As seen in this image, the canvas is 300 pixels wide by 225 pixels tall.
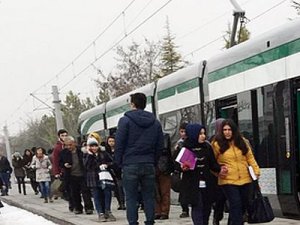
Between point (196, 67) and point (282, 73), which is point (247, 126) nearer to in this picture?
point (282, 73)

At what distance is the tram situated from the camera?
31.1 feet

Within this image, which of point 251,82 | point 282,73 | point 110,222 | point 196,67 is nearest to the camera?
point 282,73

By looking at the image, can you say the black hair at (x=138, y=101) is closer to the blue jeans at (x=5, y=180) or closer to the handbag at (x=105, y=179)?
the handbag at (x=105, y=179)

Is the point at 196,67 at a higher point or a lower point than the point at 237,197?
higher

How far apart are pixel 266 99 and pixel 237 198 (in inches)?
94.6

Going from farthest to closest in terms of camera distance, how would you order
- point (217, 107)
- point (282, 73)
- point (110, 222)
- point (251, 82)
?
point (217, 107) < point (110, 222) < point (251, 82) < point (282, 73)

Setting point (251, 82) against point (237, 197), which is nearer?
point (237, 197)

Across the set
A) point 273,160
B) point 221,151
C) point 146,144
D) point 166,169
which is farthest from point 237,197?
point 166,169

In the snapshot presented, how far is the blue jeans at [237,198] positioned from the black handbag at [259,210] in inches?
3.4

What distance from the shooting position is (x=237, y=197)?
8.25 metres

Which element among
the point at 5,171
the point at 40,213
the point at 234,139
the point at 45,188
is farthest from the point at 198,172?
the point at 5,171

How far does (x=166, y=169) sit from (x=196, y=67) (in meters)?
3.06

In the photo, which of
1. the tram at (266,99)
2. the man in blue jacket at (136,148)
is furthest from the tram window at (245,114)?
the man in blue jacket at (136,148)

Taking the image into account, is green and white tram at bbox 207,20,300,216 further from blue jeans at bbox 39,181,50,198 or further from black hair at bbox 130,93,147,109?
blue jeans at bbox 39,181,50,198
